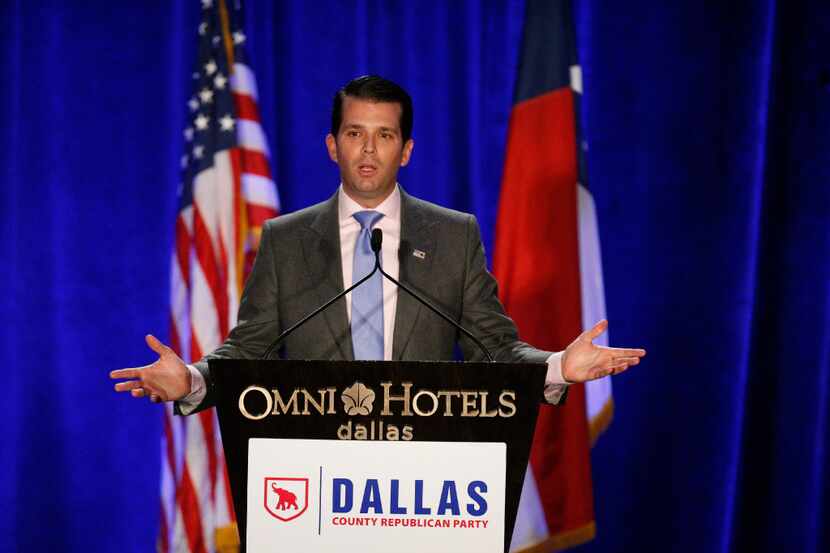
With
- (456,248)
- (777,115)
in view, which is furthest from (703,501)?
(456,248)

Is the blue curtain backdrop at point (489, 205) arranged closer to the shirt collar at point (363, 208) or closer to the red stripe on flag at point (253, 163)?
the red stripe on flag at point (253, 163)

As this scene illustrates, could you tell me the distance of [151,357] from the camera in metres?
3.86

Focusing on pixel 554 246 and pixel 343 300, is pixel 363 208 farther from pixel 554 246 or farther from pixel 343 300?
pixel 554 246

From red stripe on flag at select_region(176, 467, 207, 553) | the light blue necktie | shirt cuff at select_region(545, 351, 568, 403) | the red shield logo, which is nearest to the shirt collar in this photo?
the light blue necktie

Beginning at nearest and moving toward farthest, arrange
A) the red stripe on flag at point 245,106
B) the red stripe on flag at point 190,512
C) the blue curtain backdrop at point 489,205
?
the red stripe on flag at point 190,512 → the red stripe on flag at point 245,106 → the blue curtain backdrop at point 489,205

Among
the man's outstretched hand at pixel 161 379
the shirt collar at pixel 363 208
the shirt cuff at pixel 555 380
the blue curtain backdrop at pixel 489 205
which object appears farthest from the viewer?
the blue curtain backdrop at pixel 489 205

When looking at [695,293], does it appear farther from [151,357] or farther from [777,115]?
[151,357]

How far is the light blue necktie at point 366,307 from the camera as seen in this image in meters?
2.30

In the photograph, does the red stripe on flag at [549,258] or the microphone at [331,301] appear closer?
the microphone at [331,301]

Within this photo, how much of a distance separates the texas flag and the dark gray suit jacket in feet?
3.79

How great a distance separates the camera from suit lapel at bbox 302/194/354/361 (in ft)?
7.56

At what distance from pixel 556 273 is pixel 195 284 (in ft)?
4.66

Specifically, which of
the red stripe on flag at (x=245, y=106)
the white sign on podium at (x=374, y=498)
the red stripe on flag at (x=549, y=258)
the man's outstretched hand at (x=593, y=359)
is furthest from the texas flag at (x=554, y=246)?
the white sign on podium at (x=374, y=498)

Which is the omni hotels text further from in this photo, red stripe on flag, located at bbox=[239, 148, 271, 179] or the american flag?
red stripe on flag, located at bbox=[239, 148, 271, 179]
